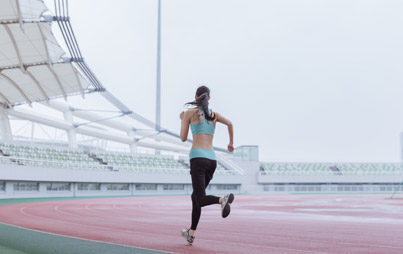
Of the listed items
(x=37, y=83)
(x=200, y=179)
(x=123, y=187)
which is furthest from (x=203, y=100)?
(x=123, y=187)

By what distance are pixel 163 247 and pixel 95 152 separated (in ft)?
146

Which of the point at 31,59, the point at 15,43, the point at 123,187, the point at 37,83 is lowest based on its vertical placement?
the point at 123,187

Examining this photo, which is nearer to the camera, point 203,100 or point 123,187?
point 203,100

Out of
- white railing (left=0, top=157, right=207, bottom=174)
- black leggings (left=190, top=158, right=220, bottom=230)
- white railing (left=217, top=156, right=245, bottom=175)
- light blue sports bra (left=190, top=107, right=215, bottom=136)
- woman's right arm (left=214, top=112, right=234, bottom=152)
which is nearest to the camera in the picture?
black leggings (left=190, top=158, right=220, bottom=230)

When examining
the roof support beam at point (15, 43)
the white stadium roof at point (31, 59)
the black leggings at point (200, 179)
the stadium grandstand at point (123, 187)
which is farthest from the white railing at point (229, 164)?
the black leggings at point (200, 179)

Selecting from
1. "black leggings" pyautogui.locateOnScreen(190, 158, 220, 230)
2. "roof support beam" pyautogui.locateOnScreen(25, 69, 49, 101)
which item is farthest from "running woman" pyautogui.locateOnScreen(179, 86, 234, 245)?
"roof support beam" pyautogui.locateOnScreen(25, 69, 49, 101)

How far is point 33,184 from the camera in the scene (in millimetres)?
37375

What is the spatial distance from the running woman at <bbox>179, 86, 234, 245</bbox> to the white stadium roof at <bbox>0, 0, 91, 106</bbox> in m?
12.6

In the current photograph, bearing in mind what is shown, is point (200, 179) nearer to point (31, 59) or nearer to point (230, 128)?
point (230, 128)

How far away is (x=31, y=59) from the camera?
23750 millimetres

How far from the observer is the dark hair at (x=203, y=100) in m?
6.26

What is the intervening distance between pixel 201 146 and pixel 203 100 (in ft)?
2.16

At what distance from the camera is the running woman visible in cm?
601

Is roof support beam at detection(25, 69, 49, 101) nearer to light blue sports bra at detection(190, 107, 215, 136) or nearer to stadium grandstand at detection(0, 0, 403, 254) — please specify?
stadium grandstand at detection(0, 0, 403, 254)
